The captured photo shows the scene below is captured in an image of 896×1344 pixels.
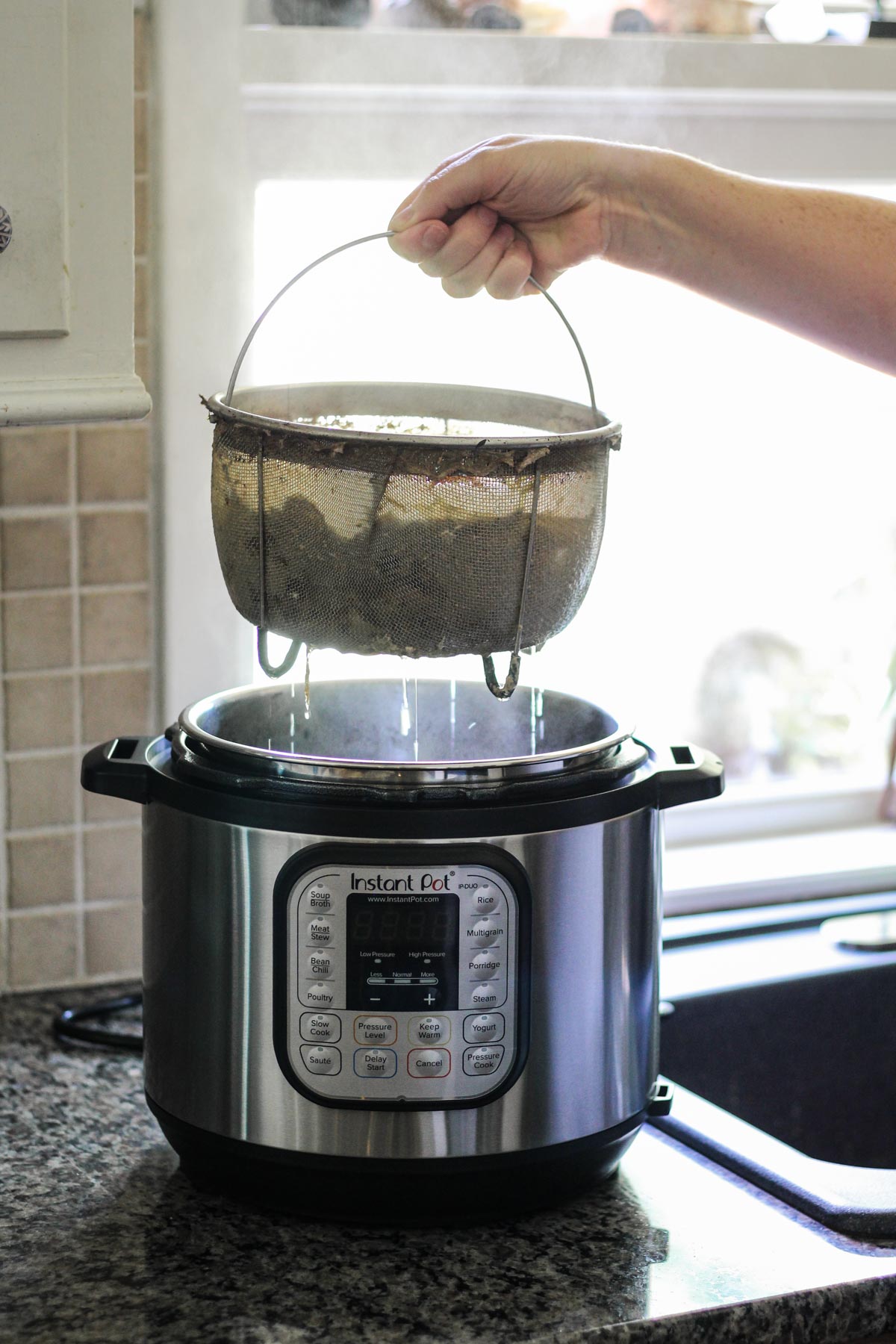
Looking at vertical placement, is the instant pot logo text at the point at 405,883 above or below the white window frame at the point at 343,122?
below

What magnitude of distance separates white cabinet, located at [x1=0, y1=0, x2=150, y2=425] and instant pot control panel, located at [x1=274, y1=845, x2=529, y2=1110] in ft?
1.06

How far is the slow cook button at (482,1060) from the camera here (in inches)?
34.6

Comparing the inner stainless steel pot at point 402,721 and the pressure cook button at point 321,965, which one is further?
the inner stainless steel pot at point 402,721

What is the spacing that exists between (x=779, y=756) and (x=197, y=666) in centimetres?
82

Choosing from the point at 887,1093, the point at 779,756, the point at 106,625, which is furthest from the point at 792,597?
the point at 106,625

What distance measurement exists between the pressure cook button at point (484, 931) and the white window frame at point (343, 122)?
1.69ft

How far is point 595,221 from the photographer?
1.07 meters

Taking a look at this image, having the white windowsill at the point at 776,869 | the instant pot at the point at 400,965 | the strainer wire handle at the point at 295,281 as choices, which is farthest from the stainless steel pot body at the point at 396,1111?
the white windowsill at the point at 776,869

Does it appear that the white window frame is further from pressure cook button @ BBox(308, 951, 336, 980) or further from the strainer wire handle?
pressure cook button @ BBox(308, 951, 336, 980)

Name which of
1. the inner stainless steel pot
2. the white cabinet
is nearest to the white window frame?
the inner stainless steel pot

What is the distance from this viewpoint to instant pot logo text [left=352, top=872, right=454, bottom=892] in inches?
33.9

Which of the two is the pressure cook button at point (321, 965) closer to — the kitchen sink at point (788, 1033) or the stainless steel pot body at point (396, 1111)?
the stainless steel pot body at point (396, 1111)

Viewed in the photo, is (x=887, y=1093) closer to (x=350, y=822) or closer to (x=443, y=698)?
(x=443, y=698)

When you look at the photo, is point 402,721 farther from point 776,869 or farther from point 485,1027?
point 776,869
